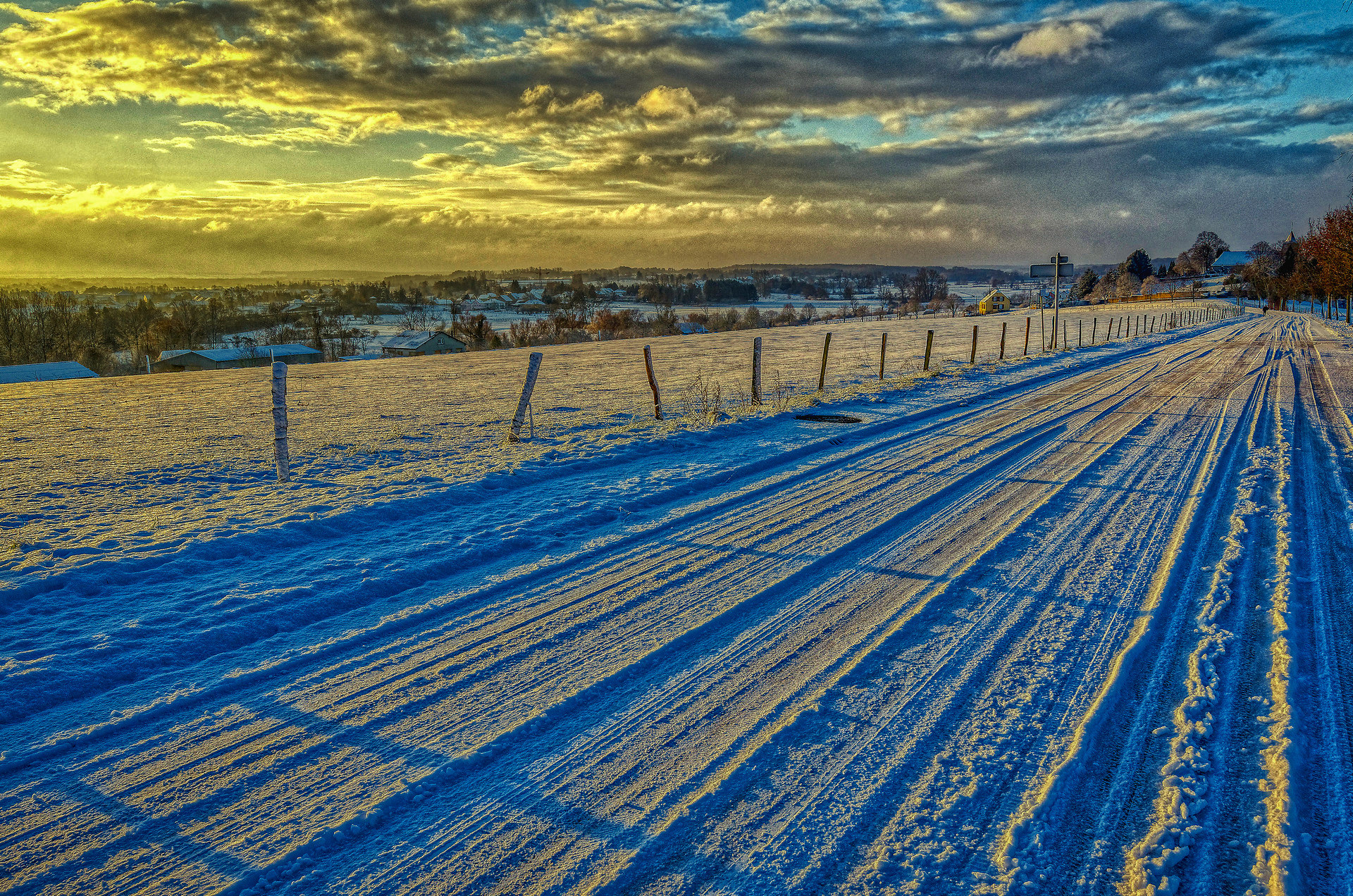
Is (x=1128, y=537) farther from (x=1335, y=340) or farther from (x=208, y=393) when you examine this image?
(x=1335, y=340)

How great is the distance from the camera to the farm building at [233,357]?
61.1 meters

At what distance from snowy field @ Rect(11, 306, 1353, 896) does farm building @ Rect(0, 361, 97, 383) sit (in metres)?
39.6

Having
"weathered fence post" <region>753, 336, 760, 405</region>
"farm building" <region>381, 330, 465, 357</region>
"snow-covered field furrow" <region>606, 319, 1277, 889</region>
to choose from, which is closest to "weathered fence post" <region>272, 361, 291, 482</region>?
"snow-covered field furrow" <region>606, 319, 1277, 889</region>

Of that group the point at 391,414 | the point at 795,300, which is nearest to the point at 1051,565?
the point at 391,414

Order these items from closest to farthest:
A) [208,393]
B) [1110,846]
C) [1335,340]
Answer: [1110,846] < [208,393] < [1335,340]

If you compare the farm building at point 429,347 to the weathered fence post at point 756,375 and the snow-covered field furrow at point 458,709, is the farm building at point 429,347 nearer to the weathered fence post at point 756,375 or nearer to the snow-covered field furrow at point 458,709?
the weathered fence post at point 756,375

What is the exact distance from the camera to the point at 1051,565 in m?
6.45

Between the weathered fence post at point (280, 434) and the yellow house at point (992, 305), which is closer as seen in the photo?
the weathered fence post at point (280, 434)

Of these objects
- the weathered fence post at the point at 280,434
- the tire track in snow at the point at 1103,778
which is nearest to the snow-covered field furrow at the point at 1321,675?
the tire track in snow at the point at 1103,778

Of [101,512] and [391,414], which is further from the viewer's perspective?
[391,414]

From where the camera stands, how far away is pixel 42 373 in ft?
137

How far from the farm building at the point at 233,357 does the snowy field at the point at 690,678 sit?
2307 inches

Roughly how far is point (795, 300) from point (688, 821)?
647 feet

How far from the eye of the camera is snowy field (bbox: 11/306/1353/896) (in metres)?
3.14
